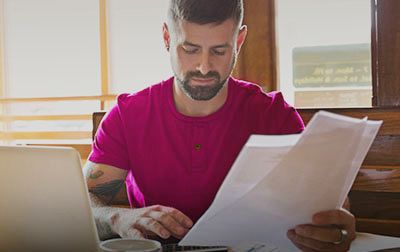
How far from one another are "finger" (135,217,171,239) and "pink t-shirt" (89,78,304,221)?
354 mm

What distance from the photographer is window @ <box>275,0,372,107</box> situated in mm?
2010

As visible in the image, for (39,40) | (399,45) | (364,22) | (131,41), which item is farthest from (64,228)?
(39,40)

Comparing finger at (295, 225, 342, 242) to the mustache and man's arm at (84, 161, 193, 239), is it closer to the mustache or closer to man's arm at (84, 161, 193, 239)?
man's arm at (84, 161, 193, 239)

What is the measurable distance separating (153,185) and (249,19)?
0.94m

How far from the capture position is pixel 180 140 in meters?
1.38

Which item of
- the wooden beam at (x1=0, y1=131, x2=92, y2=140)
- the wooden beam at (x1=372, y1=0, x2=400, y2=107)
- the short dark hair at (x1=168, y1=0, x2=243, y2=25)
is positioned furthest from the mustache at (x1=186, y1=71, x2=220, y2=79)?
the wooden beam at (x1=0, y1=131, x2=92, y2=140)

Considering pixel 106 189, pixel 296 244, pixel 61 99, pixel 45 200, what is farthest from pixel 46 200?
pixel 61 99

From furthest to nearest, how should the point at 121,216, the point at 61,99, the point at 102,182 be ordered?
the point at 61,99
the point at 102,182
the point at 121,216

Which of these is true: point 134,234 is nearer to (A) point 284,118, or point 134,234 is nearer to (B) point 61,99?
(A) point 284,118

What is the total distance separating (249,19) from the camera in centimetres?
204

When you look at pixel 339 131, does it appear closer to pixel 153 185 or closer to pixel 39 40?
pixel 153 185

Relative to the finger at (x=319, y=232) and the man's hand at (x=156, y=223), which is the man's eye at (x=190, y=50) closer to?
the man's hand at (x=156, y=223)

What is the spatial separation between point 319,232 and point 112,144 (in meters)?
0.72

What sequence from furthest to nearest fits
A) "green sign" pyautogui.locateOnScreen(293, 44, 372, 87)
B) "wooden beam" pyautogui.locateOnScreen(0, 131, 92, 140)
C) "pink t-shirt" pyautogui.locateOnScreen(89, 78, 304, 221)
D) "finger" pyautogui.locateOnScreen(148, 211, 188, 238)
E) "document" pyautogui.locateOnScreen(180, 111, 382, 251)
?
"wooden beam" pyautogui.locateOnScreen(0, 131, 92, 140) → "green sign" pyautogui.locateOnScreen(293, 44, 372, 87) → "pink t-shirt" pyautogui.locateOnScreen(89, 78, 304, 221) → "finger" pyautogui.locateOnScreen(148, 211, 188, 238) → "document" pyautogui.locateOnScreen(180, 111, 382, 251)
